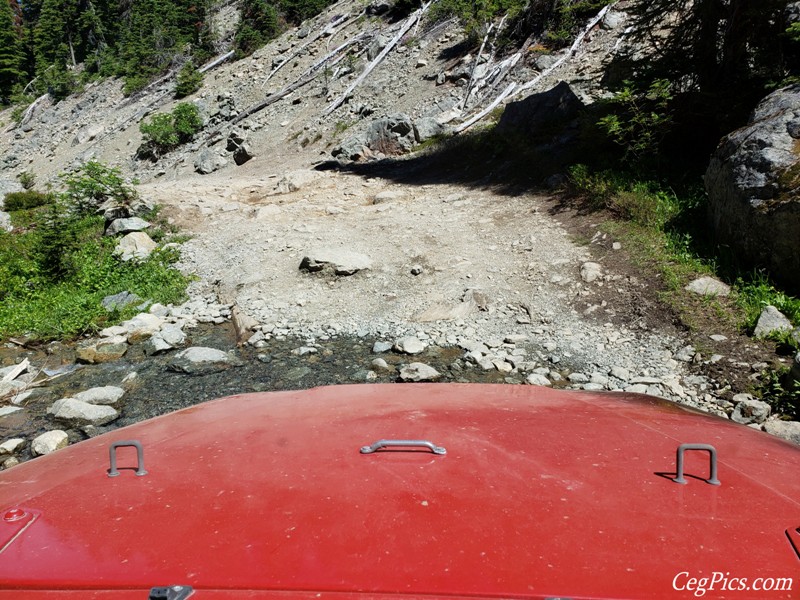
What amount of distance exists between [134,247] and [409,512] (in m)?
10.4

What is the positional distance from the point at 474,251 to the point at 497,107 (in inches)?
370

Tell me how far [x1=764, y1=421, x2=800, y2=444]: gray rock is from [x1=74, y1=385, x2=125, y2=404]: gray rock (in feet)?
20.2

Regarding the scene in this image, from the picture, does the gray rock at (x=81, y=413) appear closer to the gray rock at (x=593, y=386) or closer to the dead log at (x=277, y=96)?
the gray rock at (x=593, y=386)

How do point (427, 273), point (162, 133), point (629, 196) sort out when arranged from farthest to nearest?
point (162, 133) < point (629, 196) < point (427, 273)

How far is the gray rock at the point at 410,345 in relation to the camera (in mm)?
6422

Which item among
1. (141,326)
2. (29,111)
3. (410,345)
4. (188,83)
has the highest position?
(29,111)

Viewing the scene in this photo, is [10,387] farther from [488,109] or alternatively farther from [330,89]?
[330,89]

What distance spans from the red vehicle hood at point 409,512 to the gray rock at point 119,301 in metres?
6.69

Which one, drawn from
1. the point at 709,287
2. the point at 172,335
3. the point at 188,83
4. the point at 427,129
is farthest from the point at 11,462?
the point at 188,83

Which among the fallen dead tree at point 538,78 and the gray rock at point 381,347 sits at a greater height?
the fallen dead tree at point 538,78

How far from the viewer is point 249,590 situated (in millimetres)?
1226

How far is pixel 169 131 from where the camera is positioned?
24172 mm

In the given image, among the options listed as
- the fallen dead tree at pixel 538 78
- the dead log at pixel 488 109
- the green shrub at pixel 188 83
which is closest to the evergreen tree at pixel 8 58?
the green shrub at pixel 188 83

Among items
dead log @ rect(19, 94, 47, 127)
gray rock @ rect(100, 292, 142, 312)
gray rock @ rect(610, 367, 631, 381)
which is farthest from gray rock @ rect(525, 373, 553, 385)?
dead log @ rect(19, 94, 47, 127)
